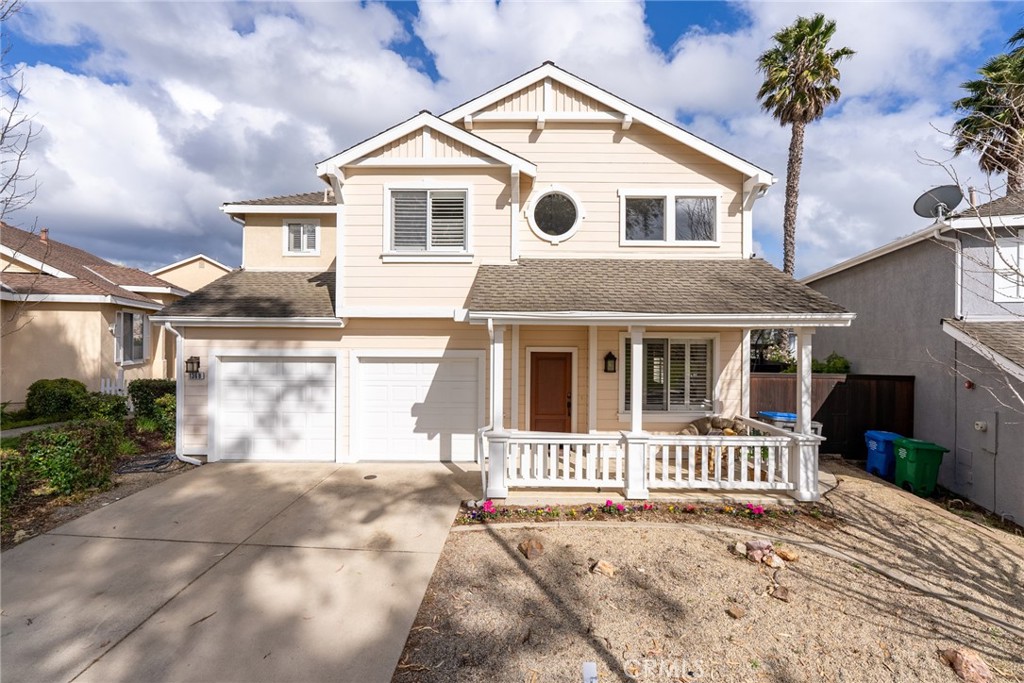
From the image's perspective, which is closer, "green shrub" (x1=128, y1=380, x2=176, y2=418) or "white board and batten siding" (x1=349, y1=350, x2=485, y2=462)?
"white board and batten siding" (x1=349, y1=350, x2=485, y2=462)

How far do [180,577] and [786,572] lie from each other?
669 cm

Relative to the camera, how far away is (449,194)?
8336 millimetres

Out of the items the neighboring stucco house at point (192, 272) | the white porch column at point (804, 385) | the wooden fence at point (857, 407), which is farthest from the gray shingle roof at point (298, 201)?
the neighboring stucco house at point (192, 272)

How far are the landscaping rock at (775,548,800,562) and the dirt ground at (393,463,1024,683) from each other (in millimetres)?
85

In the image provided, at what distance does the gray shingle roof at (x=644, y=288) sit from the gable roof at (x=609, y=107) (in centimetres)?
197

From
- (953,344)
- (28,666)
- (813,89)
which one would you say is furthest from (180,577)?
(813,89)

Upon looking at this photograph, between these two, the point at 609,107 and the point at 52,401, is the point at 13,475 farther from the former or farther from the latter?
the point at 609,107

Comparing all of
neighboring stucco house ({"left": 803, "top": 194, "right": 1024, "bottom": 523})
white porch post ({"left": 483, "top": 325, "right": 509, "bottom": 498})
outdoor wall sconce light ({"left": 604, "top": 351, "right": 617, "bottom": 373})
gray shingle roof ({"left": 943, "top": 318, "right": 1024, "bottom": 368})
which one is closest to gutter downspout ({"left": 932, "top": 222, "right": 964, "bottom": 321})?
neighboring stucco house ({"left": 803, "top": 194, "right": 1024, "bottom": 523})

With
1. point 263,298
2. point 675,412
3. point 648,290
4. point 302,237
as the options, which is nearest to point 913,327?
point 675,412

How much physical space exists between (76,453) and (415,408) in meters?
5.23

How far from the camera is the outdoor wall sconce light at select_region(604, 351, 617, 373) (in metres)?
8.64

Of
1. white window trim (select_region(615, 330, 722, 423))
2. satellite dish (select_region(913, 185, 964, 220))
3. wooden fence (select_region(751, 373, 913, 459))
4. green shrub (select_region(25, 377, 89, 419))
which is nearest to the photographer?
white window trim (select_region(615, 330, 722, 423))

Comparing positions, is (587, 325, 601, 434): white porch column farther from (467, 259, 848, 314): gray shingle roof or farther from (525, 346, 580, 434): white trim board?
(467, 259, 848, 314): gray shingle roof

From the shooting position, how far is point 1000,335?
7707 millimetres
